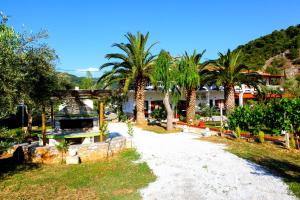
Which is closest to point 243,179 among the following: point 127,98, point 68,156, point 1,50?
point 68,156

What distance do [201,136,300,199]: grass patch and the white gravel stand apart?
17.4 inches

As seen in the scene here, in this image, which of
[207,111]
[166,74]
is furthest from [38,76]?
[207,111]

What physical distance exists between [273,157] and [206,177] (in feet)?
16.8

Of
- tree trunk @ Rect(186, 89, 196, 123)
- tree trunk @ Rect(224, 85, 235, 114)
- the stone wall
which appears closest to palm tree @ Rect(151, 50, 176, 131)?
tree trunk @ Rect(186, 89, 196, 123)

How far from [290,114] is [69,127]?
47.0 ft

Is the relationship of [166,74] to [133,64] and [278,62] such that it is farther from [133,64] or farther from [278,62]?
[278,62]

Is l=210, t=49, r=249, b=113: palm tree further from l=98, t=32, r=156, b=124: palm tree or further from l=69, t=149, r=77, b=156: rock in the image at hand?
l=69, t=149, r=77, b=156: rock

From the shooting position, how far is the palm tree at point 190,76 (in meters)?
26.8

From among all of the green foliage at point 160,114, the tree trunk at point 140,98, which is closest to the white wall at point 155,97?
the green foliage at point 160,114

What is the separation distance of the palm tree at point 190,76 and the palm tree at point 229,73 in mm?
2077

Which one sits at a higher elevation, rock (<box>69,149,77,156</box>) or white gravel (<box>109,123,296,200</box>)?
rock (<box>69,149,77,156</box>)

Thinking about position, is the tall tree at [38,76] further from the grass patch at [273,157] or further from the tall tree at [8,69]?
the grass patch at [273,157]

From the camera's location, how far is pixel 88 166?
42.7ft

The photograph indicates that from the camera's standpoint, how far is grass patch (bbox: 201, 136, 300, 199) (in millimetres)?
10578
